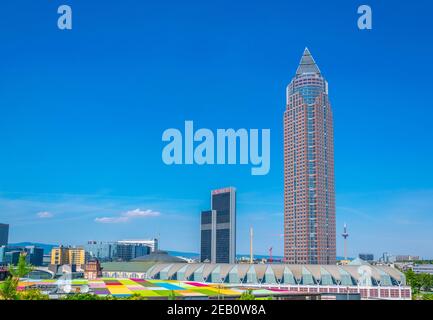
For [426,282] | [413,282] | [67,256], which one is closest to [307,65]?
[426,282]

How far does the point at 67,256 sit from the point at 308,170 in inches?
3484

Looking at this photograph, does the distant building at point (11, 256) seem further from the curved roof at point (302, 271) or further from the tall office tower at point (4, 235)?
the curved roof at point (302, 271)

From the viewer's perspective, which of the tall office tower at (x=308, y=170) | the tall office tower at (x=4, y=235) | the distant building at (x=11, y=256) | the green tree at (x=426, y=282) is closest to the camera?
the green tree at (x=426, y=282)

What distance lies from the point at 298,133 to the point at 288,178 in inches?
567

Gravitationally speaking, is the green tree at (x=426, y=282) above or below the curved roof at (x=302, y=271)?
below

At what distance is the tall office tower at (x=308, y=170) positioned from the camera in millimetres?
141375

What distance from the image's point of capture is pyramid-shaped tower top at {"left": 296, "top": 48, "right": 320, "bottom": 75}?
495 ft

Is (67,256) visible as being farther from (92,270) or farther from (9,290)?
(9,290)

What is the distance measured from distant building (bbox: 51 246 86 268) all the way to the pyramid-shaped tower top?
93.0m

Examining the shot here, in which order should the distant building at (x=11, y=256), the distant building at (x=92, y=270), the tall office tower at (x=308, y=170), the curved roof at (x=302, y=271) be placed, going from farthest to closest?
the tall office tower at (x=308, y=170) → the distant building at (x=11, y=256) → the distant building at (x=92, y=270) → the curved roof at (x=302, y=271)

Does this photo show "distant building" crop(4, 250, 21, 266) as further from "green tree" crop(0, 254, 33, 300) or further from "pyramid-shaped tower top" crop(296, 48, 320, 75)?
"green tree" crop(0, 254, 33, 300)

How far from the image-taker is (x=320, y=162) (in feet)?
483

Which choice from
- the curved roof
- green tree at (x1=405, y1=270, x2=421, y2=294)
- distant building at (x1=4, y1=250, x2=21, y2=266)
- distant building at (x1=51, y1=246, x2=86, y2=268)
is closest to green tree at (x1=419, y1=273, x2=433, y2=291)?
green tree at (x1=405, y1=270, x2=421, y2=294)

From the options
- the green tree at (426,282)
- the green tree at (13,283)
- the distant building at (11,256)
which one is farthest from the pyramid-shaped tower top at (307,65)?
the green tree at (13,283)
